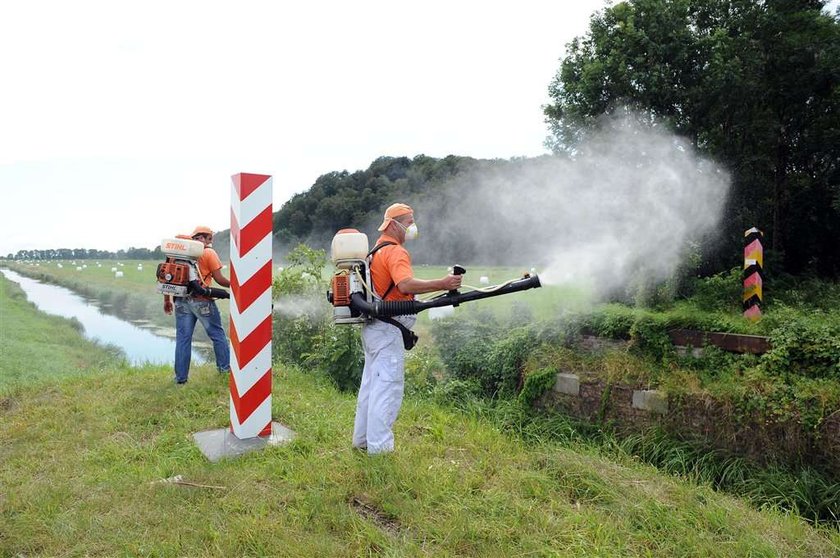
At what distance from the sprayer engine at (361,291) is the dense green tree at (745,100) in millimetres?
7466

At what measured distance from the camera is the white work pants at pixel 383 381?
14.3 feet

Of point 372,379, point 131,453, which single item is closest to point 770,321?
point 372,379

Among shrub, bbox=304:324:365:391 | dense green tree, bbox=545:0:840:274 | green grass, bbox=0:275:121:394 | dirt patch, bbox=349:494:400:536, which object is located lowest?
green grass, bbox=0:275:121:394

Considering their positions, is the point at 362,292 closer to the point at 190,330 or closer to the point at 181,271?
the point at 181,271

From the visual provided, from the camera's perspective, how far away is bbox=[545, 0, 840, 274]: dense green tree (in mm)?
10016

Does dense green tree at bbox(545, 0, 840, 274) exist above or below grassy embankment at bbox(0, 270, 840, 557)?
above

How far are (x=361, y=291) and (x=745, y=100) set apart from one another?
912cm

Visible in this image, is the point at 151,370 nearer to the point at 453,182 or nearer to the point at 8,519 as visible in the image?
the point at 8,519

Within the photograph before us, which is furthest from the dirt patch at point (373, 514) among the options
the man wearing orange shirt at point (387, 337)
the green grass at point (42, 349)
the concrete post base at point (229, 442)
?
the green grass at point (42, 349)

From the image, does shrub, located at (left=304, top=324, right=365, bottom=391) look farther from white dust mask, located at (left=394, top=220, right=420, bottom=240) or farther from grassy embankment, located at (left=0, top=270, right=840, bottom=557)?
white dust mask, located at (left=394, top=220, right=420, bottom=240)

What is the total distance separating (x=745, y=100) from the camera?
1031cm

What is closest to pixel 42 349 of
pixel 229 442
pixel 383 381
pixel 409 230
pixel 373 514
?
pixel 229 442

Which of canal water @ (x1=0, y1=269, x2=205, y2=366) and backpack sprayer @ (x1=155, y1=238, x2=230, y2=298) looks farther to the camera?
canal water @ (x1=0, y1=269, x2=205, y2=366)

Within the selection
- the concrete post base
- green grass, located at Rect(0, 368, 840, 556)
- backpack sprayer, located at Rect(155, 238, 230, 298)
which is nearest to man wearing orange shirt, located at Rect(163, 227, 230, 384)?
backpack sprayer, located at Rect(155, 238, 230, 298)
